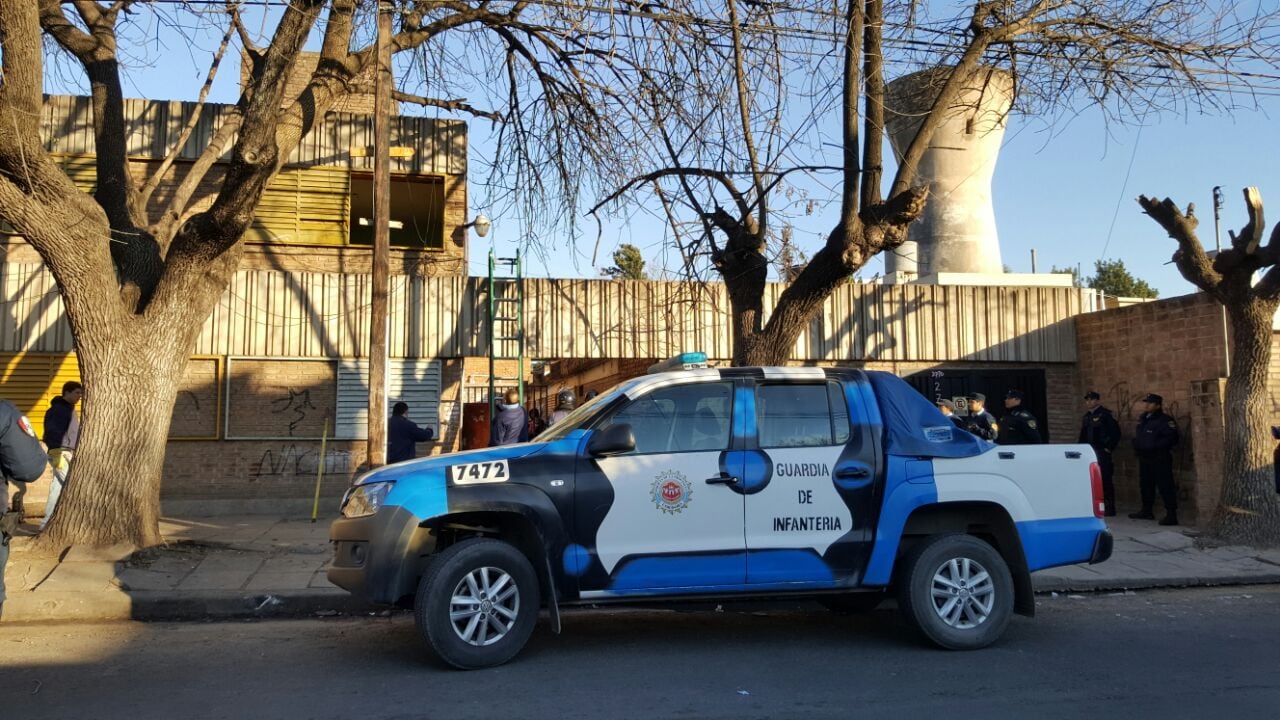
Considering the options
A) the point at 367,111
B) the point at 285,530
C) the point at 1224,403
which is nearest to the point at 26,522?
the point at 285,530

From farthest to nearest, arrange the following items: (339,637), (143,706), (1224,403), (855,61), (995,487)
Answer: (1224,403)
(855,61)
(339,637)
(995,487)
(143,706)

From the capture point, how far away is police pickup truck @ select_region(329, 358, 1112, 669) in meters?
5.75

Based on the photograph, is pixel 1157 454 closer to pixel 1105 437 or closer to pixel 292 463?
pixel 1105 437

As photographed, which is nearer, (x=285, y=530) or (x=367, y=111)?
(x=285, y=530)

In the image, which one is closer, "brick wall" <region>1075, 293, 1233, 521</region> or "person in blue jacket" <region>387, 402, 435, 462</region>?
"person in blue jacket" <region>387, 402, 435, 462</region>

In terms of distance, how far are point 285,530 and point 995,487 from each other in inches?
334

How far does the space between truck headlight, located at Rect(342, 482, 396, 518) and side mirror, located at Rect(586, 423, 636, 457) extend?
122cm

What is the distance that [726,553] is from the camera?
6004mm

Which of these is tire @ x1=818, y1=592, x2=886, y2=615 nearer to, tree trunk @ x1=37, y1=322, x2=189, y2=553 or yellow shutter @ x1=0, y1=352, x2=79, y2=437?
tree trunk @ x1=37, y1=322, x2=189, y2=553

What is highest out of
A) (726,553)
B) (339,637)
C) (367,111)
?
(367,111)

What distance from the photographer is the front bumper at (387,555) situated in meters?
5.68

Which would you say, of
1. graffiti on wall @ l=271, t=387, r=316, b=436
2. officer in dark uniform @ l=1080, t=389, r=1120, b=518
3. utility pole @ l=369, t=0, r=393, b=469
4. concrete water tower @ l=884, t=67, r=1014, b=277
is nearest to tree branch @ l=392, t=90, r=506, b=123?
utility pole @ l=369, t=0, r=393, b=469

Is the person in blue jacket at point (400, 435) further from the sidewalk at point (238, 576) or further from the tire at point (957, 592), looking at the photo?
the tire at point (957, 592)

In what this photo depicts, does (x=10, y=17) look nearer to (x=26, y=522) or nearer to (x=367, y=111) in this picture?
(x=26, y=522)
